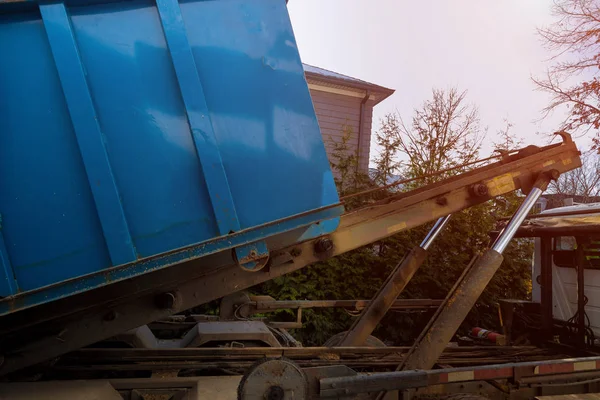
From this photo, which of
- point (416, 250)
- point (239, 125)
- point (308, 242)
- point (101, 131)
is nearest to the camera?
point (101, 131)

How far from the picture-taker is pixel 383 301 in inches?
177

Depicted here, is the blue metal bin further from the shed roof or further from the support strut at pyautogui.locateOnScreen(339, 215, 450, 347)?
the shed roof

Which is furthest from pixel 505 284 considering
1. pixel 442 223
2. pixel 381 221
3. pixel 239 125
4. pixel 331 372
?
pixel 239 125

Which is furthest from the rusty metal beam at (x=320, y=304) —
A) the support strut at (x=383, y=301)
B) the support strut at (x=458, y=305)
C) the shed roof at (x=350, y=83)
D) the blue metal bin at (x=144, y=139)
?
the shed roof at (x=350, y=83)

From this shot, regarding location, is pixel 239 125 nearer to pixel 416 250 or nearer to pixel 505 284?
pixel 416 250

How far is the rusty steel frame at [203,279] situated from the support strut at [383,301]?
2.27 ft

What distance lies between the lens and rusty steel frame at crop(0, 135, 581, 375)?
2.91 meters

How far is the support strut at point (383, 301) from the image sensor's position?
435 centimetres

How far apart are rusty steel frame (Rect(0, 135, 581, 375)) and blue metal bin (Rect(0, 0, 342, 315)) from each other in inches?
19.3

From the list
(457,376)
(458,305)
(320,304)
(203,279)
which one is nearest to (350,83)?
(320,304)

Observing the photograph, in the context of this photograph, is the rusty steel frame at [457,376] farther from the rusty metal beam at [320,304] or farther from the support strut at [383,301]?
the rusty metal beam at [320,304]

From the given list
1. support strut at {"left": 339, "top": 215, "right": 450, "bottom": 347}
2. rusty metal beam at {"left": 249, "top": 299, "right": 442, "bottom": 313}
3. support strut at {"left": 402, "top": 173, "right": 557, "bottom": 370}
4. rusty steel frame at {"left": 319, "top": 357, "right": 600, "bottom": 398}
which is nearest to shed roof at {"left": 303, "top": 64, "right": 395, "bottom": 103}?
rusty metal beam at {"left": 249, "top": 299, "right": 442, "bottom": 313}

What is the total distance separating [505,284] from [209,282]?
6689mm

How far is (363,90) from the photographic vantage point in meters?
12.6
